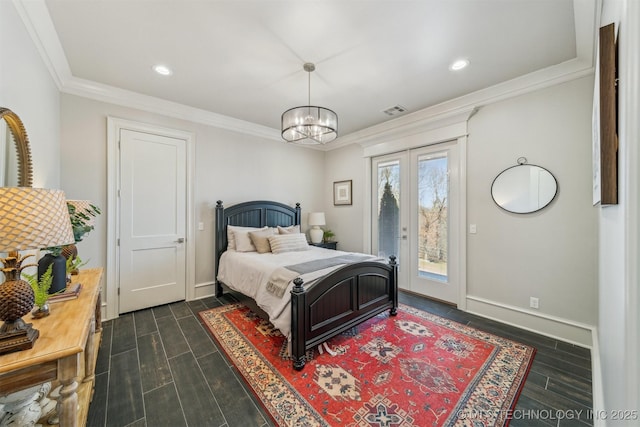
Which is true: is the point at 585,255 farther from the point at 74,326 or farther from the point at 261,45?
the point at 74,326

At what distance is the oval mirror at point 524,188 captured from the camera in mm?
2605

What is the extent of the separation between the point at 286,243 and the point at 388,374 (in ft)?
6.92

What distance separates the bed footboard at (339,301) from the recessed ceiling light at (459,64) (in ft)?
7.27

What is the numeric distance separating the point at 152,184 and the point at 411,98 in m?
3.63

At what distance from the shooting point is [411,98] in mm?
3213

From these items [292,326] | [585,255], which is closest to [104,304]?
[292,326]

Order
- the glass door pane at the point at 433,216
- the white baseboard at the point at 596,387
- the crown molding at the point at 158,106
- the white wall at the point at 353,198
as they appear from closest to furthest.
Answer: the white baseboard at the point at 596,387 < the crown molding at the point at 158,106 < the glass door pane at the point at 433,216 < the white wall at the point at 353,198

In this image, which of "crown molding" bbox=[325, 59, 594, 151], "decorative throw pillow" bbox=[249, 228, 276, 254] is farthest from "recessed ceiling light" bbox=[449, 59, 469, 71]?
"decorative throw pillow" bbox=[249, 228, 276, 254]

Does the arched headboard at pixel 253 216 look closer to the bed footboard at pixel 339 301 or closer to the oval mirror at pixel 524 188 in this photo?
the bed footboard at pixel 339 301

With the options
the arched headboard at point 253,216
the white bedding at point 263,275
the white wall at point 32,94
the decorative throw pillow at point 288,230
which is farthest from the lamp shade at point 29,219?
the decorative throw pillow at point 288,230

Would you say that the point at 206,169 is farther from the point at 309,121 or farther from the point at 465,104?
the point at 465,104

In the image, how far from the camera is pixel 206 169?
3729 millimetres

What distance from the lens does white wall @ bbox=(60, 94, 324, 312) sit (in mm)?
2846

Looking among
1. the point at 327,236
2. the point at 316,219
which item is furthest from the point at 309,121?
the point at 327,236
